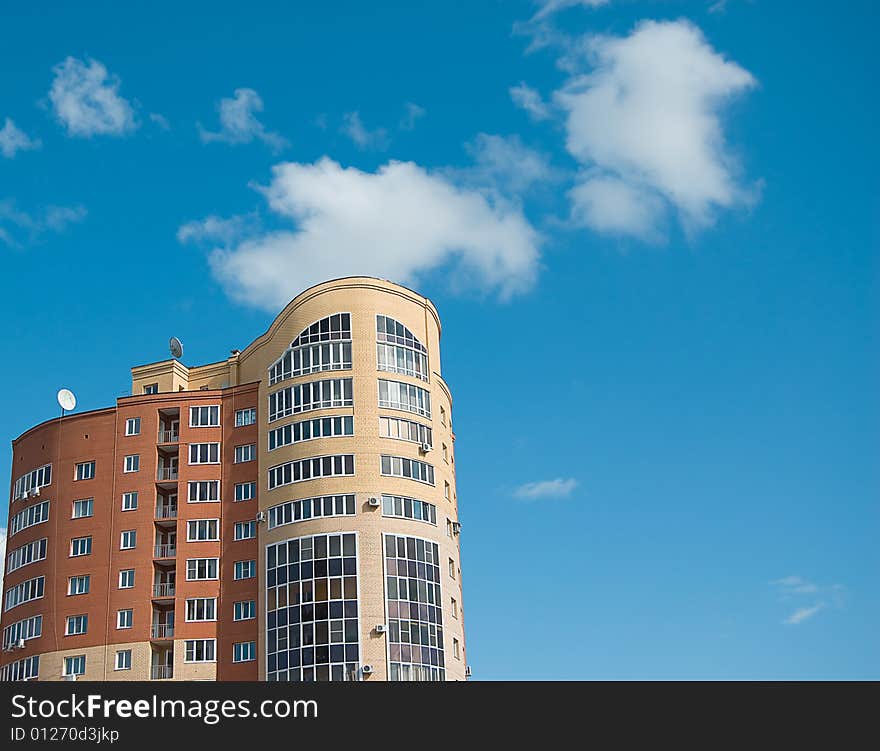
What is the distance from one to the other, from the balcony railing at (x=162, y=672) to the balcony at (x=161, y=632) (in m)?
2.08

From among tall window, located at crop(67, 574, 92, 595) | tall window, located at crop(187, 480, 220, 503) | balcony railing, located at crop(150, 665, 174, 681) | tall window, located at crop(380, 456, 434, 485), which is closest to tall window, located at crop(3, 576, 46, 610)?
tall window, located at crop(67, 574, 92, 595)

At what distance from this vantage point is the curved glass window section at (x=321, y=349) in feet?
295

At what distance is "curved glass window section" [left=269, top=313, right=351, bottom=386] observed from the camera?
295 feet

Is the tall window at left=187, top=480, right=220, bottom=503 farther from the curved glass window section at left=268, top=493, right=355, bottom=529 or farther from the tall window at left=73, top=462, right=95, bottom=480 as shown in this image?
the tall window at left=73, top=462, right=95, bottom=480

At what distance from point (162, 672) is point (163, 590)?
21.1 ft

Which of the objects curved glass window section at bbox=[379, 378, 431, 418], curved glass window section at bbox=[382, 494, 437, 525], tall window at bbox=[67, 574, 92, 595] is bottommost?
tall window at bbox=[67, 574, 92, 595]

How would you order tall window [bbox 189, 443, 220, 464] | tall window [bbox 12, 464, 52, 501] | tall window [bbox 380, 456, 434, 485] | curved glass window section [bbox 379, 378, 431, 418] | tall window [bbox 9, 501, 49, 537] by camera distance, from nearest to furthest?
tall window [bbox 380, 456, 434, 485], curved glass window section [bbox 379, 378, 431, 418], tall window [bbox 189, 443, 220, 464], tall window [bbox 9, 501, 49, 537], tall window [bbox 12, 464, 52, 501]

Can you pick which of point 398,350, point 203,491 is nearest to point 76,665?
point 203,491

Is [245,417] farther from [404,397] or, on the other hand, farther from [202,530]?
[404,397]

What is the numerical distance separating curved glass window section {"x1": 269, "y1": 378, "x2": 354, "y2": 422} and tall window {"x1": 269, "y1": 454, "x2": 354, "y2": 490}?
4.15 m
